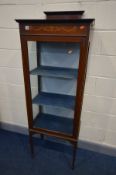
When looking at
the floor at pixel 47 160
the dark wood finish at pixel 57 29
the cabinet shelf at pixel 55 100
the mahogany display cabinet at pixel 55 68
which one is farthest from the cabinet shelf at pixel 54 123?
the dark wood finish at pixel 57 29

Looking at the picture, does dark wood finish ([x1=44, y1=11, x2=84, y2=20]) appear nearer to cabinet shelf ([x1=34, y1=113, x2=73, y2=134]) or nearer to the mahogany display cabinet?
the mahogany display cabinet

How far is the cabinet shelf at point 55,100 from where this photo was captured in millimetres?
1571

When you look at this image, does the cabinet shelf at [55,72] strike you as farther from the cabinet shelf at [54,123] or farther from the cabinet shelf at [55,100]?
the cabinet shelf at [54,123]

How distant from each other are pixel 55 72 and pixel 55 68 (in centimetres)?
13

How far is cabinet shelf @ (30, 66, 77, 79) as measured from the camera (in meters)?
1.42

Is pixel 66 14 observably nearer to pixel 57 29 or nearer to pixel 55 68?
pixel 57 29

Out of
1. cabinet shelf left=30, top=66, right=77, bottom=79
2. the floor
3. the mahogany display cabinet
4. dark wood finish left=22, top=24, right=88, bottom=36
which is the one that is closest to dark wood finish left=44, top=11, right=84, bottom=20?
the mahogany display cabinet

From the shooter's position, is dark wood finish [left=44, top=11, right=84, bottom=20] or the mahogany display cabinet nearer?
the mahogany display cabinet

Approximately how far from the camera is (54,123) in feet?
5.83

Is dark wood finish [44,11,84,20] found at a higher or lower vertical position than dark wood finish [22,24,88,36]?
higher

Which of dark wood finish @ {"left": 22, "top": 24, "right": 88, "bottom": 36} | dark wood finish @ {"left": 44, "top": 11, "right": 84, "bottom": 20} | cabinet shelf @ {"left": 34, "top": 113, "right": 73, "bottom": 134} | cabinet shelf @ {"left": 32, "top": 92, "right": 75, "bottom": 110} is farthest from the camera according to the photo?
cabinet shelf @ {"left": 34, "top": 113, "right": 73, "bottom": 134}

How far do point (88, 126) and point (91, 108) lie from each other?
0.88 feet

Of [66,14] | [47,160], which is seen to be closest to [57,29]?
[66,14]

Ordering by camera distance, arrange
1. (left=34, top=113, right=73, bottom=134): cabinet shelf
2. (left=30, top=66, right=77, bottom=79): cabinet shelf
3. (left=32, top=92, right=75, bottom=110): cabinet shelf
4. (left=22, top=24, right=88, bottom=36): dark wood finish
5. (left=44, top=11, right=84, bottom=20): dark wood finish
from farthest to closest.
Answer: (left=34, top=113, right=73, bottom=134): cabinet shelf
(left=32, top=92, right=75, bottom=110): cabinet shelf
(left=30, top=66, right=77, bottom=79): cabinet shelf
(left=44, top=11, right=84, bottom=20): dark wood finish
(left=22, top=24, right=88, bottom=36): dark wood finish
